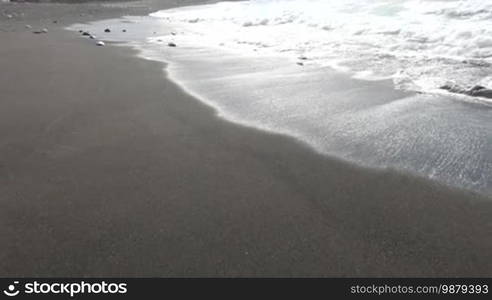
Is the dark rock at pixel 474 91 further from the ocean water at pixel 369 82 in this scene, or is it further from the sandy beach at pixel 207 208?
the sandy beach at pixel 207 208

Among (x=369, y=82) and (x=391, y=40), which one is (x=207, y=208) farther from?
(x=391, y=40)

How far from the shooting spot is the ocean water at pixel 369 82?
10.4 feet

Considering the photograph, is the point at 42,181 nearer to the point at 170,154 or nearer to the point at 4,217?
the point at 4,217

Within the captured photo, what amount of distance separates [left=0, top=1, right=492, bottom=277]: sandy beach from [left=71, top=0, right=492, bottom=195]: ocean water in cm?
37

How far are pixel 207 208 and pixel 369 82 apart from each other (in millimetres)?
3522

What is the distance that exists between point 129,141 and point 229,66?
338 centimetres

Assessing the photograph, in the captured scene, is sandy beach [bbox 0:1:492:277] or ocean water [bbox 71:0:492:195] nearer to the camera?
sandy beach [bbox 0:1:492:277]

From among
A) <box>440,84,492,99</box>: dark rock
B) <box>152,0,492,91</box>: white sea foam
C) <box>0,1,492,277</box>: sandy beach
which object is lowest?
<box>0,1,492,277</box>: sandy beach

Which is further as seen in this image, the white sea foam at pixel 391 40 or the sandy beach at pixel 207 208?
the white sea foam at pixel 391 40

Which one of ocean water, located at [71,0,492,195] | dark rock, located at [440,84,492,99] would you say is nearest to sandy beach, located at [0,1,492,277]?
ocean water, located at [71,0,492,195]

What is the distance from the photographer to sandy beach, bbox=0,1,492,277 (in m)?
1.94

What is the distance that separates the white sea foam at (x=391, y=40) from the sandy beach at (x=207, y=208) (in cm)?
268

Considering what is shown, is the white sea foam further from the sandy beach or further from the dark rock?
the sandy beach

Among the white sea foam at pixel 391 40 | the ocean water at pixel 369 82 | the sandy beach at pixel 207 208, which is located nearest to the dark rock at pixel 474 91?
the ocean water at pixel 369 82
